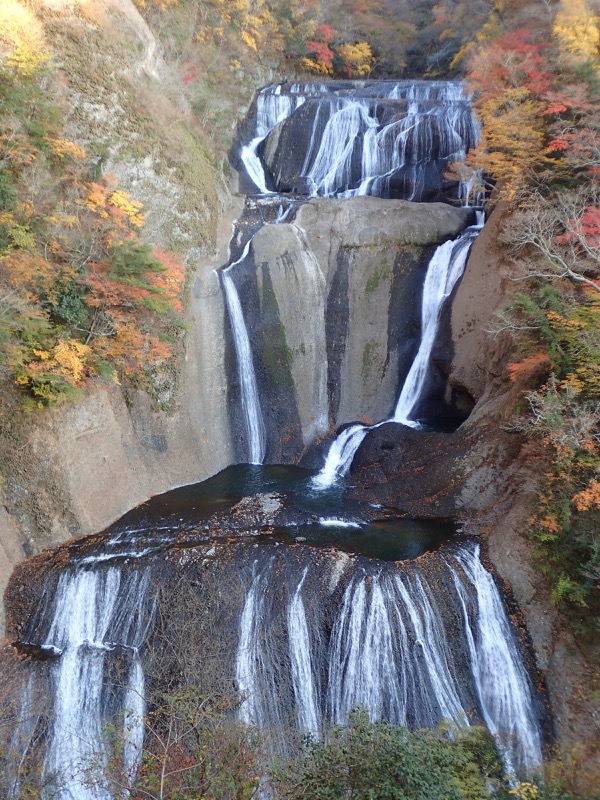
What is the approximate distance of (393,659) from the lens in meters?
8.15

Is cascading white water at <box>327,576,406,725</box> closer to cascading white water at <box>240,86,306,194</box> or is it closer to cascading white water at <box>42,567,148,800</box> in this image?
cascading white water at <box>42,567,148,800</box>

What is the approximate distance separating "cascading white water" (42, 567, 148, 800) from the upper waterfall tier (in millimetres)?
15958

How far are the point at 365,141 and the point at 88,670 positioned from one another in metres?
19.6

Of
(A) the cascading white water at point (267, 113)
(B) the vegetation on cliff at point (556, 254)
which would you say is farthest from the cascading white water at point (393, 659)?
(A) the cascading white water at point (267, 113)

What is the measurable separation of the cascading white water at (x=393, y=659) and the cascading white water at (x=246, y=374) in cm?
703

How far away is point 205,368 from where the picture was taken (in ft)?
49.5

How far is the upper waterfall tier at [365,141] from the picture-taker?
17842 millimetres

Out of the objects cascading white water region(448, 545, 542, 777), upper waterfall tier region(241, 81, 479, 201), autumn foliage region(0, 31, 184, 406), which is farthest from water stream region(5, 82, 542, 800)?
upper waterfall tier region(241, 81, 479, 201)

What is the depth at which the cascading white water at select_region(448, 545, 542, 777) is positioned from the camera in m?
7.57

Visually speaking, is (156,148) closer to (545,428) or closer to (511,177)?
(511,177)

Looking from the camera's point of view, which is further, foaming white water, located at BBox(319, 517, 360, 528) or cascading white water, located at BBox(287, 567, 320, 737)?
foaming white water, located at BBox(319, 517, 360, 528)

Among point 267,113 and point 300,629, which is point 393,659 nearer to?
point 300,629

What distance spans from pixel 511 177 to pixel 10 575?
16.3 metres

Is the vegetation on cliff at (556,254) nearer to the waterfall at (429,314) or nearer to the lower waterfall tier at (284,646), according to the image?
the lower waterfall tier at (284,646)
